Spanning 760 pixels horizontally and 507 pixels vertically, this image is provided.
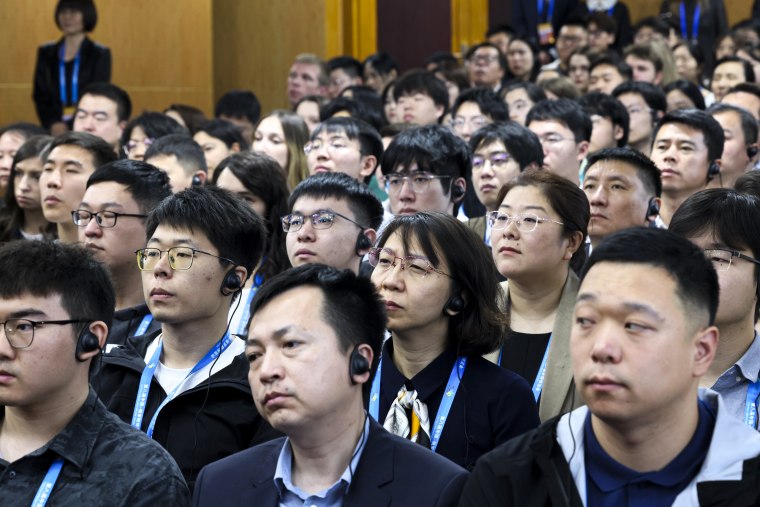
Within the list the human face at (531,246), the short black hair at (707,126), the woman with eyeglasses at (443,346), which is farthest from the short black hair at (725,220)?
the short black hair at (707,126)

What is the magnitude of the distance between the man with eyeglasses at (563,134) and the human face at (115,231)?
8.20 feet

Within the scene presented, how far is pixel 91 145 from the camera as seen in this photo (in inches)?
203

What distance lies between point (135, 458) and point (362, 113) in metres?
4.83

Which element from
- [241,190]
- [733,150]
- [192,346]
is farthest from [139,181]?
[733,150]

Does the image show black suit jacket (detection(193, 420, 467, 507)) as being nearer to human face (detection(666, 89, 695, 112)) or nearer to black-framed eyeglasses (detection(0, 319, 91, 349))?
black-framed eyeglasses (detection(0, 319, 91, 349))

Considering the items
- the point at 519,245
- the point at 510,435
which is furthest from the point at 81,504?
the point at 519,245

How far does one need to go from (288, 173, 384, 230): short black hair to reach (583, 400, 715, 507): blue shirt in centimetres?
216

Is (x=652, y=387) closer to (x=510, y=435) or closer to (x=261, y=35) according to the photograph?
(x=510, y=435)

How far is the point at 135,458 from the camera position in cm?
259

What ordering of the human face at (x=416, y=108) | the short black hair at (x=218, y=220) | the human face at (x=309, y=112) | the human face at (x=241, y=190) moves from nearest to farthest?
the short black hair at (x=218, y=220)
the human face at (x=241, y=190)
the human face at (x=416, y=108)
the human face at (x=309, y=112)

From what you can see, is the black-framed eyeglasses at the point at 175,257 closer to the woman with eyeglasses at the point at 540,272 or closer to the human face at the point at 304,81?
the woman with eyeglasses at the point at 540,272

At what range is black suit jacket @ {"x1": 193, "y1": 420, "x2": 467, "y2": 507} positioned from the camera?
248cm

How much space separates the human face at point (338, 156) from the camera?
5766mm

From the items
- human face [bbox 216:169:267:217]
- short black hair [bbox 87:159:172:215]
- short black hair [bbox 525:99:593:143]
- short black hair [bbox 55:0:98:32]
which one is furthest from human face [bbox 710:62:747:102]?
short black hair [bbox 87:159:172:215]
